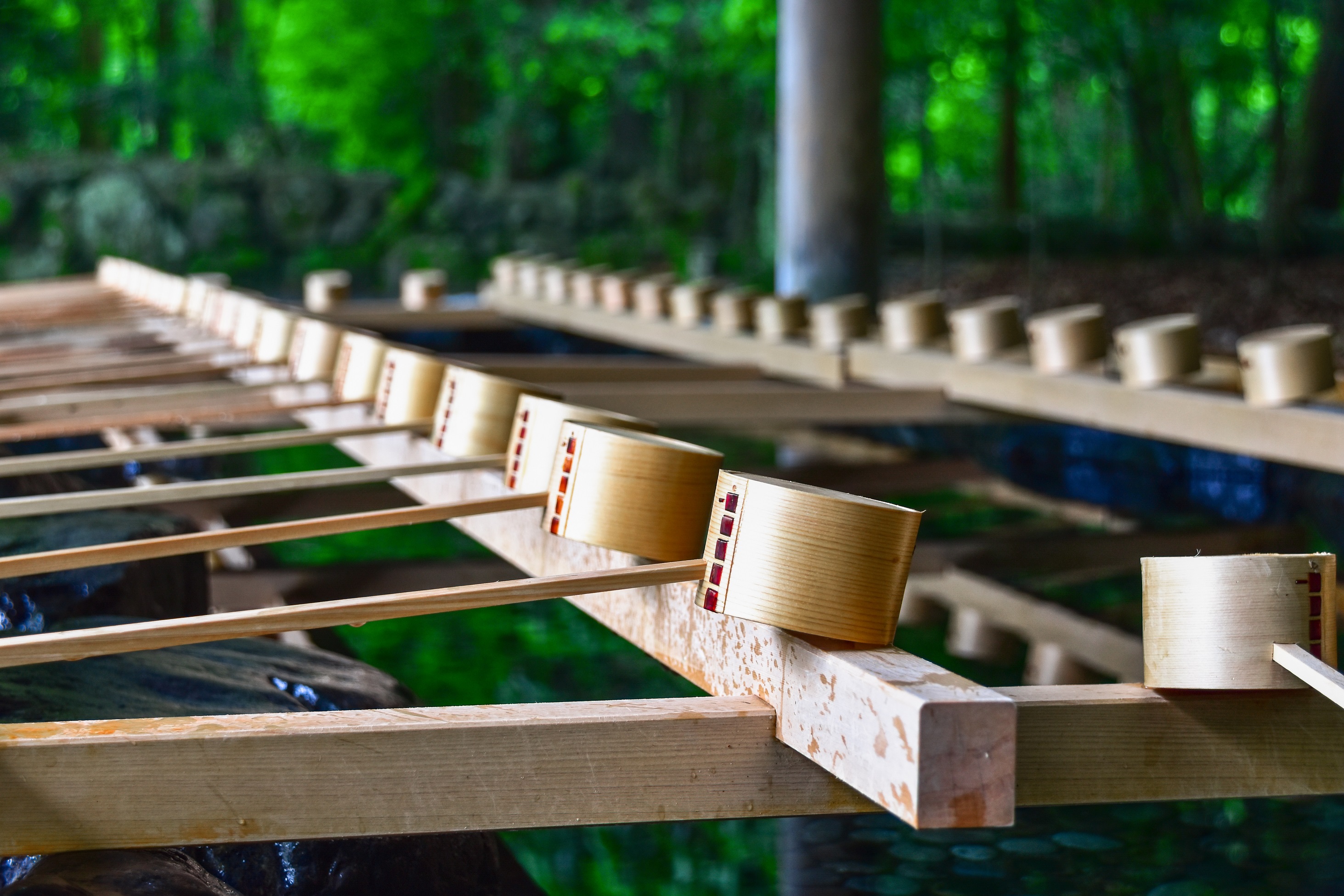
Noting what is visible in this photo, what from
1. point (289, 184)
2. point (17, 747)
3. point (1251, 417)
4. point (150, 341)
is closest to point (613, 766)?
point (17, 747)

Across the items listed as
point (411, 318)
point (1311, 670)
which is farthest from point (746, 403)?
point (411, 318)

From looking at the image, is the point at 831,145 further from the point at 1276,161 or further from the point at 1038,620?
the point at 1038,620

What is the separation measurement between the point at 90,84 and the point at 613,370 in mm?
17689

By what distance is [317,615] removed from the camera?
4.62 feet

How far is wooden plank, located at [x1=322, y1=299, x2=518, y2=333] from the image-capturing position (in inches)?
288

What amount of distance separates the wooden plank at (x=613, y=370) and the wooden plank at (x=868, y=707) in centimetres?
269

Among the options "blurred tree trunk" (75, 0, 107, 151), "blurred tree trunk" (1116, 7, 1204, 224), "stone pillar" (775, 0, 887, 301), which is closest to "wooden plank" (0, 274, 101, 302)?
"stone pillar" (775, 0, 887, 301)

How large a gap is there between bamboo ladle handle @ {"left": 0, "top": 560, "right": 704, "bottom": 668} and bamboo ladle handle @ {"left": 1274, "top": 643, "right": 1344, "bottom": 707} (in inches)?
23.0

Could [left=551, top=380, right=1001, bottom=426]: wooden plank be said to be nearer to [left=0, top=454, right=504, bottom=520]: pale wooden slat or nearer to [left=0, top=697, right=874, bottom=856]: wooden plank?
[left=0, top=454, right=504, bottom=520]: pale wooden slat

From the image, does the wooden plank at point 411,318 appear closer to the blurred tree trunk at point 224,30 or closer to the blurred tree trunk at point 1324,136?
the blurred tree trunk at point 1324,136

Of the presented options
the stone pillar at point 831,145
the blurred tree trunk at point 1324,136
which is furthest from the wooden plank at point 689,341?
the blurred tree trunk at point 1324,136

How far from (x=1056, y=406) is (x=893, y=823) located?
1.69 meters

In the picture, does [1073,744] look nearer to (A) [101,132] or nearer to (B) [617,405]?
(B) [617,405]

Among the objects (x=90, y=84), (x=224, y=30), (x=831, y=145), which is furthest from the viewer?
(x=224, y=30)
